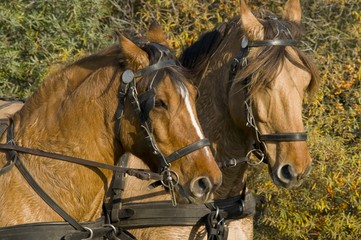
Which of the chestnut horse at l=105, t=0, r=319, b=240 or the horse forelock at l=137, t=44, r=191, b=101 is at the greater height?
the horse forelock at l=137, t=44, r=191, b=101

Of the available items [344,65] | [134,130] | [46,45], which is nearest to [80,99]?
[134,130]

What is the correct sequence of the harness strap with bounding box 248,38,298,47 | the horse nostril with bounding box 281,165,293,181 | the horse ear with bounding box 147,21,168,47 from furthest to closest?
the harness strap with bounding box 248,38,298,47 < the horse nostril with bounding box 281,165,293,181 < the horse ear with bounding box 147,21,168,47

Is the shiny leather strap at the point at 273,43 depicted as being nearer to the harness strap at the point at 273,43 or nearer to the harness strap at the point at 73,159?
the harness strap at the point at 273,43

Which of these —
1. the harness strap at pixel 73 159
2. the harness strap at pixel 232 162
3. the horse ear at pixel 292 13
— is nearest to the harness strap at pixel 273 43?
the horse ear at pixel 292 13

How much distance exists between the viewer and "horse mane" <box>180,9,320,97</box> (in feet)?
15.8

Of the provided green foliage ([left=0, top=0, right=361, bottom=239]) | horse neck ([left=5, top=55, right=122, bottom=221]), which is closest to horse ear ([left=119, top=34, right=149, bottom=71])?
horse neck ([left=5, top=55, right=122, bottom=221])

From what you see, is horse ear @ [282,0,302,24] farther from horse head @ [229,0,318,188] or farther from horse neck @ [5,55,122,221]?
horse neck @ [5,55,122,221]

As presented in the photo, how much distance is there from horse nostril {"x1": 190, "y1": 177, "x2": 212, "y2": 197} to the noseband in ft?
2.88

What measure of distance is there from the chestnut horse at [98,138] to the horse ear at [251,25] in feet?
2.88

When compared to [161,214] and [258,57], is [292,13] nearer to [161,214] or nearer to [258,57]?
[258,57]

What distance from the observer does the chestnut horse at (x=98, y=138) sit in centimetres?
402

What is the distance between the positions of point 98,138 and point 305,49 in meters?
3.28

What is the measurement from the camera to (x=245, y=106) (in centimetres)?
490

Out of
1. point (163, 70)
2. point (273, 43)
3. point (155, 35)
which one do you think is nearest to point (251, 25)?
point (273, 43)
